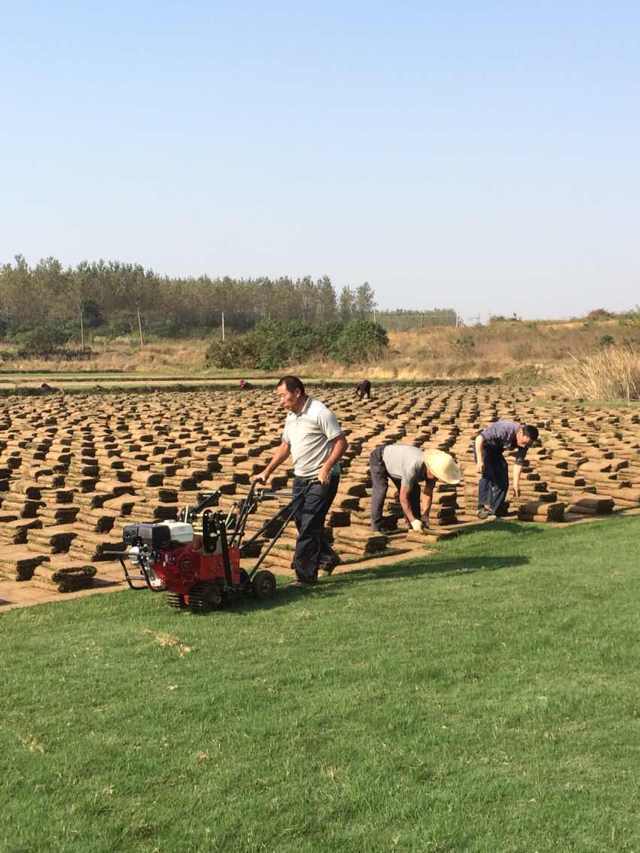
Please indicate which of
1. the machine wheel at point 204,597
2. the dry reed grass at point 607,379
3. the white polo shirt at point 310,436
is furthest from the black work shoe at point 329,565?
the dry reed grass at point 607,379

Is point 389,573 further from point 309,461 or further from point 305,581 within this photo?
point 309,461

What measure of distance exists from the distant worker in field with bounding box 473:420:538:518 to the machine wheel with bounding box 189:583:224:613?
13.7 ft

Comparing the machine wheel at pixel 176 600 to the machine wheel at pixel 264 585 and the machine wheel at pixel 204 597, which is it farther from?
the machine wheel at pixel 264 585

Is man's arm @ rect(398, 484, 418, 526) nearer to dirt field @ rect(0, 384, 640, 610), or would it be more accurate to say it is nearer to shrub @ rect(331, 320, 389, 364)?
dirt field @ rect(0, 384, 640, 610)

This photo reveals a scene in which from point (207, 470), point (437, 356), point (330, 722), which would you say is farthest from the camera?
point (437, 356)

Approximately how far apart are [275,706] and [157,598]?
91.1 inches

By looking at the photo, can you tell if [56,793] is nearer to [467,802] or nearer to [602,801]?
[467,802]

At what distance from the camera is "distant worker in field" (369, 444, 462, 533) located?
8.66 meters

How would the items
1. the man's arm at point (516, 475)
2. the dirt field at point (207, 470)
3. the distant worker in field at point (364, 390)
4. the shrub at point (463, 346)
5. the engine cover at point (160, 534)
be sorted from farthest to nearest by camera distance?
the shrub at point (463, 346), the distant worker in field at point (364, 390), the man's arm at point (516, 475), the dirt field at point (207, 470), the engine cover at point (160, 534)

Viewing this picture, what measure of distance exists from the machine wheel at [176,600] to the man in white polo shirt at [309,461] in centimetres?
103

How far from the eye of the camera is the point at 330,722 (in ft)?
14.9

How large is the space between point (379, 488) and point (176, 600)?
3298 millimetres

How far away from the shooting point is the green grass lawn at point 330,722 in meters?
3.62

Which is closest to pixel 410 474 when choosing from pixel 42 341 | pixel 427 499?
pixel 427 499
